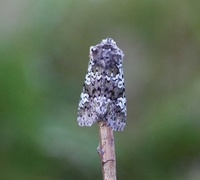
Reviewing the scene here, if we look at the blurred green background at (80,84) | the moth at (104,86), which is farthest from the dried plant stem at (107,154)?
the blurred green background at (80,84)

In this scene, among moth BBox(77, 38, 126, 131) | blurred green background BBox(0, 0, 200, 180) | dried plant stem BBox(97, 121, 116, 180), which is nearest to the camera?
dried plant stem BBox(97, 121, 116, 180)

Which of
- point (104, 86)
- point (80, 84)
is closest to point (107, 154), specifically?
point (104, 86)

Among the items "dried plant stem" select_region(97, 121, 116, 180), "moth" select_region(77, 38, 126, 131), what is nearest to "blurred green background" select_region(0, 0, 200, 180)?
"moth" select_region(77, 38, 126, 131)

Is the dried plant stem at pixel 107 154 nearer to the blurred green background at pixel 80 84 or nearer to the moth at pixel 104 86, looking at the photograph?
the moth at pixel 104 86

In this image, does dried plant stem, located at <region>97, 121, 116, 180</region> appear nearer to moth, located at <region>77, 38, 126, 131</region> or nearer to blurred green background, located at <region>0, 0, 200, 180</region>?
moth, located at <region>77, 38, 126, 131</region>
